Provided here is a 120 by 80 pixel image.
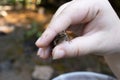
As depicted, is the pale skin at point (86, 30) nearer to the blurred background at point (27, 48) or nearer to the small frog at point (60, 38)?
the small frog at point (60, 38)

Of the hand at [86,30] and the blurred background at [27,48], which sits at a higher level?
the hand at [86,30]

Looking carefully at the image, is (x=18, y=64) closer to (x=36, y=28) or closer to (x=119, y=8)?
(x=36, y=28)

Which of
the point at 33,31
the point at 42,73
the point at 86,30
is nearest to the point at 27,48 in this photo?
the point at 33,31

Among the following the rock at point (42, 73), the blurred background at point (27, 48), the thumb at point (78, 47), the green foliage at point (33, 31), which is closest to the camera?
the thumb at point (78, 47)

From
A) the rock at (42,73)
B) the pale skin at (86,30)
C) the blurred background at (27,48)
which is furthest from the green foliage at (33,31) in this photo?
the pale skin at (86,30)

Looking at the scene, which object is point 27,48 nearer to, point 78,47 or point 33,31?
point 33,31

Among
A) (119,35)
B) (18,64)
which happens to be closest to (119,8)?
(119,35)

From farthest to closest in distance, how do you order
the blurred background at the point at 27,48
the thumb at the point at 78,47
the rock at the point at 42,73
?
1. the blurred background at the point at 27,48
2. the rock at the point at 42,73
3. the thumb at the point at 78,47
